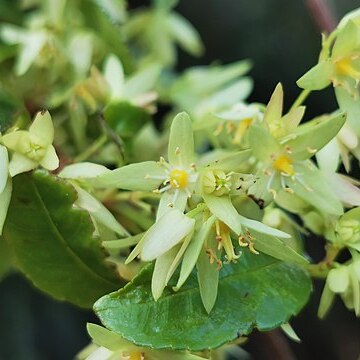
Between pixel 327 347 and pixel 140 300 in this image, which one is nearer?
pixel 140 300

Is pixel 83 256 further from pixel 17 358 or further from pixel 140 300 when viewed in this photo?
pixel 17 358

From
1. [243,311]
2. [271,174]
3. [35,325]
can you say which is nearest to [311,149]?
[271,174]

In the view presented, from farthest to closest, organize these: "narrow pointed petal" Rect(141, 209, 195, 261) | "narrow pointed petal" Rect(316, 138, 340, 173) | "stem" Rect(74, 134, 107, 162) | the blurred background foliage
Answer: the blurred background foliage, "stem" Rect(74, 134, 107, 162), "narrow pointed petal" Rect(316, 138, 340, 173), "narrow pointed petal" Rect(141, 209, 195, 261)

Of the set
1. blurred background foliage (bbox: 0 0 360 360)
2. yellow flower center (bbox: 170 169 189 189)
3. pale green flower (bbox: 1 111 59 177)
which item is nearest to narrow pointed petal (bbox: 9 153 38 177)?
pale green flower (bbox: 1 111 59 177)

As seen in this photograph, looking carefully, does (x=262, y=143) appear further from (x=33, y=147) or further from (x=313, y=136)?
(x=33, y=147)

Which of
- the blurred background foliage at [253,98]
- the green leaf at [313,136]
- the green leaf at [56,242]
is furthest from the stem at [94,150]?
the blurred background foliage at [253,98]

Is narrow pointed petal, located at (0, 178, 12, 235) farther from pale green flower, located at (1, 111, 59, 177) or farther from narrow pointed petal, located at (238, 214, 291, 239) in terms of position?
narrow pointed petal, located at (238, 214, 291, 239)
